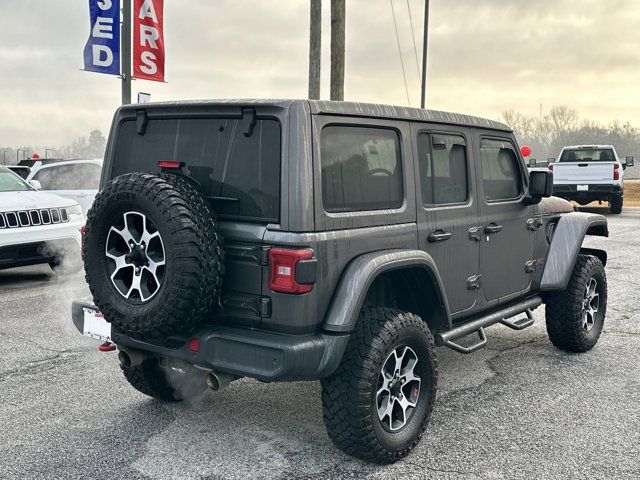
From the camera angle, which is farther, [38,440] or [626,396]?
[626,396]

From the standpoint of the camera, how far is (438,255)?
4.05 m

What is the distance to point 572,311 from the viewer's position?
5.32 m

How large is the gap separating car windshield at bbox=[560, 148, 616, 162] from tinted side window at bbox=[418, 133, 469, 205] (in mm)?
18260

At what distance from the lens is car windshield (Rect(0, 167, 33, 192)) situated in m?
9.05

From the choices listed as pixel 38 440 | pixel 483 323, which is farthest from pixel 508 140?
pixel 38 440

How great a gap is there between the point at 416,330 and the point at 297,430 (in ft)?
3.06

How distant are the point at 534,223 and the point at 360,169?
83.2 inches

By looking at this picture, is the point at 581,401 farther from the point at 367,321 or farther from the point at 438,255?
the point at 367,321

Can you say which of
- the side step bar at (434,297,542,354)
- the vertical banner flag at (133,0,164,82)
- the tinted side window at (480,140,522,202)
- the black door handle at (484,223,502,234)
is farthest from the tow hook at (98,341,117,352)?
the vertical banner flag at (133,0,164,82)

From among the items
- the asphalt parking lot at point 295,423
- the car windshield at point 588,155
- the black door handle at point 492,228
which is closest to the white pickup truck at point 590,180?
the car windshield at point 588,155

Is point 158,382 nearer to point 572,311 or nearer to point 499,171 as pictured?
point 499,171

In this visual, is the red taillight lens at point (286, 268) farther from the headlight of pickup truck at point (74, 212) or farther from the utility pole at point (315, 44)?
the utility pole at point (315, 44)

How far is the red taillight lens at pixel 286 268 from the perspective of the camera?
10.4 feet

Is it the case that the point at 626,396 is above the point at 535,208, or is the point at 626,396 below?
below
